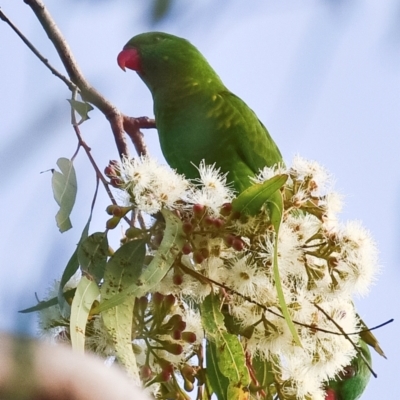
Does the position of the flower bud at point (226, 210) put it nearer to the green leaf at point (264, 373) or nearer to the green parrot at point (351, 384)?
the green leaf at point (264, 373)

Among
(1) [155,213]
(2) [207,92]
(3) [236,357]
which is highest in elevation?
(2) [207,92]

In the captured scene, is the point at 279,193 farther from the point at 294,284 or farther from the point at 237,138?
the point at 237,138

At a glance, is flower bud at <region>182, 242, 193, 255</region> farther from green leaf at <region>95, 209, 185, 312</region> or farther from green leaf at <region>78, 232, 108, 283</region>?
green leaf at <region>78, 232, 108, 283</region>

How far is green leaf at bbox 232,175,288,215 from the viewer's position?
882 millimetres

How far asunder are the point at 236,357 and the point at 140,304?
0.50 feet

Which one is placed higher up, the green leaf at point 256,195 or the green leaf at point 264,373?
the green leaf at point 256,195

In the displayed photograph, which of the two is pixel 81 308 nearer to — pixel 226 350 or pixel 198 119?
pixel 226 350

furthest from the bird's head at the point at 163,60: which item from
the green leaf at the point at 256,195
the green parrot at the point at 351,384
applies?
the green leaf at the point at 256,195

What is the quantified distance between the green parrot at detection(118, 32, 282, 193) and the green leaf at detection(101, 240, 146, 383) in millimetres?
584

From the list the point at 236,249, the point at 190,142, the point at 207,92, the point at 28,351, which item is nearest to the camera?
the point at 28,351

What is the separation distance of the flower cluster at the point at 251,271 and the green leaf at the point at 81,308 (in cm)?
7

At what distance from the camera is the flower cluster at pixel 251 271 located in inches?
35.2

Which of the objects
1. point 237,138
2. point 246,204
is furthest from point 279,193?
point 237,138

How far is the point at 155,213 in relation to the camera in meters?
0.91
